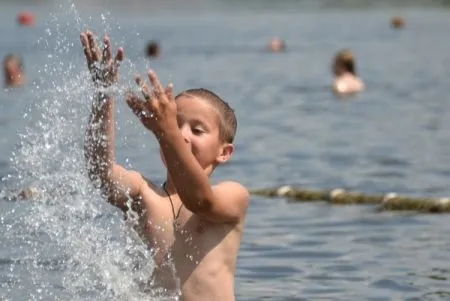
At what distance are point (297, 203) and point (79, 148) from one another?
7037 mm

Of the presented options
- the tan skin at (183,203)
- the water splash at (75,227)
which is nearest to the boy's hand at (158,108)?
the tan skin at (183,203)

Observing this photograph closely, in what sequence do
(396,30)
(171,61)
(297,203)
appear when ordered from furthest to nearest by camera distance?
(396,30)
(171,61)
(297,203)

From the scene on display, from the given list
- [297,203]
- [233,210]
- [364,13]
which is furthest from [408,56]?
[364,13]

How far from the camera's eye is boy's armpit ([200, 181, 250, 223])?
280 inches

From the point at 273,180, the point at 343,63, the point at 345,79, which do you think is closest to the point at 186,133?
the point at 273,180

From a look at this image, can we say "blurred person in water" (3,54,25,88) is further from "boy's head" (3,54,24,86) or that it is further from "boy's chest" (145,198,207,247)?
"boy's chest" (145,198,207,247)

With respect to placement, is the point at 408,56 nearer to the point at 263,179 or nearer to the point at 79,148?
the point at 263,179

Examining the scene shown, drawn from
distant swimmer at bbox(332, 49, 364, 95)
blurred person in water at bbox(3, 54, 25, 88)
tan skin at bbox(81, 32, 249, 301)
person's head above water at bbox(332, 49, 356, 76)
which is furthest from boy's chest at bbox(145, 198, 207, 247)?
blurred person in water at bbox(3, 54, 25, 88)

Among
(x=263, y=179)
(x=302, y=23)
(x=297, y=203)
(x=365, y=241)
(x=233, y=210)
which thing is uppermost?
(x=302, y=23)

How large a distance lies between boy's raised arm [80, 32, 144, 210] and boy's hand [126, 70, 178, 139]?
414mm

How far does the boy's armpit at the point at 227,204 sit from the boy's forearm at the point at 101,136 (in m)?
0.57

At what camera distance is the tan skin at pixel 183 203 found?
23.4 ft

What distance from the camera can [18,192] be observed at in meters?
13.5

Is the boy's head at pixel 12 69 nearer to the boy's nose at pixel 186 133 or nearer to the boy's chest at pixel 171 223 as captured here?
the boy's chest at pixel 171 223
